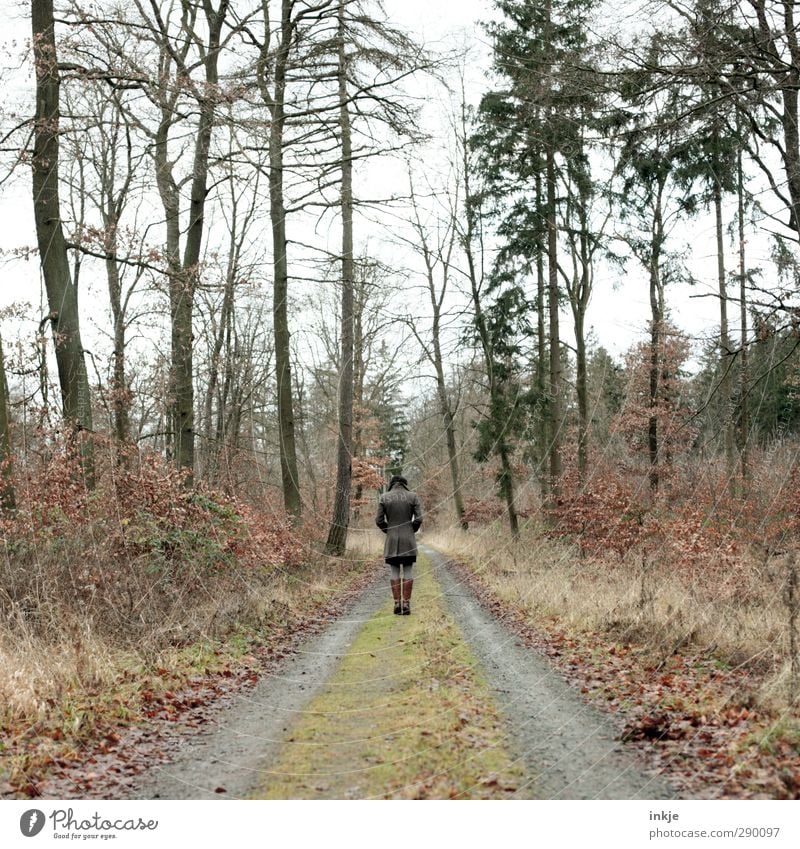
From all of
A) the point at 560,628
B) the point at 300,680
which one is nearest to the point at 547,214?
the point at 560,628

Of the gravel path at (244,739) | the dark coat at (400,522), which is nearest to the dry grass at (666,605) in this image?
the dark coat at (400,522)

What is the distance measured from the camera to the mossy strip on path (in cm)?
414

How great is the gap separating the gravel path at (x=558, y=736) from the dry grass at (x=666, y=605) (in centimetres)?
116

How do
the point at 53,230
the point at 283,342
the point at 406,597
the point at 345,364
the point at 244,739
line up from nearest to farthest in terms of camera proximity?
the point at 244,739, the point at 53,230, the point at 406,597, the point at 345,364, the point at 283,342

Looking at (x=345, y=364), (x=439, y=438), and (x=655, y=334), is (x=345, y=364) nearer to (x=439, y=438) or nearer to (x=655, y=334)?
(x=439, y=438)

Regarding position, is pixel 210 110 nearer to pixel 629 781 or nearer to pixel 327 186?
pixel 327 186

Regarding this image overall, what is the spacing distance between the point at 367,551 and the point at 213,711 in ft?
50.8

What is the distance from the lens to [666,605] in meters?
8.38

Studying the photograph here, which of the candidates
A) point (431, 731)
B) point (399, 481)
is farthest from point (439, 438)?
point (431, 731)

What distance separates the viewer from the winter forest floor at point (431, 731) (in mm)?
4203

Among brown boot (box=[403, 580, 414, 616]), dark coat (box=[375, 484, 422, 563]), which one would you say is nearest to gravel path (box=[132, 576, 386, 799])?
dark coat (box=[375, 484, 422, 563])

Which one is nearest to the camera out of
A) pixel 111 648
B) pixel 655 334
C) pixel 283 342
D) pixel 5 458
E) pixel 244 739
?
pixel 244 739

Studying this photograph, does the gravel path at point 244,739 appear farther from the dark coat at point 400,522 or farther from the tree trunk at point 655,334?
the tree trunk at point 655,334

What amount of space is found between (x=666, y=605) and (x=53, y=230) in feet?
31.8
